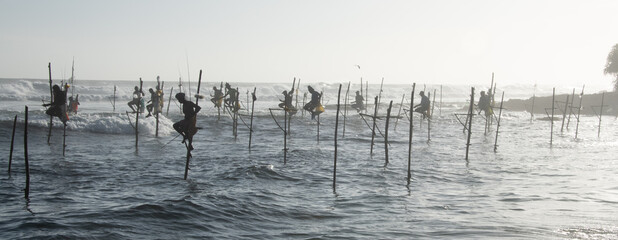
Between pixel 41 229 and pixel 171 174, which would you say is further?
pixel 171 174

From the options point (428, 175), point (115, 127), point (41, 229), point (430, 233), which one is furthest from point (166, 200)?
point (115, 127)

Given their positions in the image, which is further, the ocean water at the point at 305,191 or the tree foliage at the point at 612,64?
the tree foliage at the point at 612,64

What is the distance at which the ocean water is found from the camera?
9156 millimetres

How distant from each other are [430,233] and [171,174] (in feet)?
25.6

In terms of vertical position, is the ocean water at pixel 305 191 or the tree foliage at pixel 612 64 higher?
the tree foliage at pixel 612 64

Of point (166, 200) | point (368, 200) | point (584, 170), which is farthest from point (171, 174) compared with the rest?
point (584, 170)

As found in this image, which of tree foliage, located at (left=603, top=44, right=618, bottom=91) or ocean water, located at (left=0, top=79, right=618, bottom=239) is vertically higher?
tree foliage, located at (left=603, top=44, right=618, bottom=91)

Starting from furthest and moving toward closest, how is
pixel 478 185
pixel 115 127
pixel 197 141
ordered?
1. pixel 115 127
2. pixel 197 141
3. pixel 478 185

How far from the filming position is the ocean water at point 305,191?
9156 mm

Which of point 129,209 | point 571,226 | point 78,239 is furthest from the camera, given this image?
point 129,209

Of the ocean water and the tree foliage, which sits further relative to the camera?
the tree foliage

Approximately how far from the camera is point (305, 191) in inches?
493

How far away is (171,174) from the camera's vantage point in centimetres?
1452

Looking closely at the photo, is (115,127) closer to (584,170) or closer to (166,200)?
(166,200)
